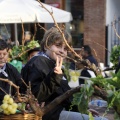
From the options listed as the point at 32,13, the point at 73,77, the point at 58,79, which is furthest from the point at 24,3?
the point at 58,79

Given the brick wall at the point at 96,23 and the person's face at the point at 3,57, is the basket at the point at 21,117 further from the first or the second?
the brick wall at the point at 96,23

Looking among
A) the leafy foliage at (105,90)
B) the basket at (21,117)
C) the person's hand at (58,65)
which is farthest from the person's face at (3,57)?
the leafy foliage at (105,90)

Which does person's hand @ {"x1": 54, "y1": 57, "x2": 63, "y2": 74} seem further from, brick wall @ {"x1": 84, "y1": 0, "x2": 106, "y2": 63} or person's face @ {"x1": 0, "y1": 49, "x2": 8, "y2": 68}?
brick wall @ {"x1": 84, "y1": 0, "x2": 106, "y2": 63}

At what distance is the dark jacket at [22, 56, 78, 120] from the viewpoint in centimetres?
382

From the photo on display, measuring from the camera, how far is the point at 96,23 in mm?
15414

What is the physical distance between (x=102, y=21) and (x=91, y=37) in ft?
2.14

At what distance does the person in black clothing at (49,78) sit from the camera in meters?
3.84

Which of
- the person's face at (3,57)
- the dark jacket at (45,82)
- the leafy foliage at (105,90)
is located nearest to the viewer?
the leafy foliage at (105,90)

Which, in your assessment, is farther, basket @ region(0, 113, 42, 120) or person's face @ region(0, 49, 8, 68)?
person's face @ region(0, 49, 8, 68)

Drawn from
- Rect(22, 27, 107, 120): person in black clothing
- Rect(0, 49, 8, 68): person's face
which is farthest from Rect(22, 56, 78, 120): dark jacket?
Rect(0, 49, 8, 68): person's face

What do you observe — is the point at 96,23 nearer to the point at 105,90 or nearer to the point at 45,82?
the point at 45,82

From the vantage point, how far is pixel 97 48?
1527 cm

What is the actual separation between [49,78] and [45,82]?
0.43 feet

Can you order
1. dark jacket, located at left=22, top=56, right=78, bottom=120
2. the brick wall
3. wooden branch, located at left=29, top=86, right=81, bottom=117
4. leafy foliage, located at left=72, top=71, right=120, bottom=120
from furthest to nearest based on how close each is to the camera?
the brick wall, dark jacket, located at left=22, top=56, right=78, bottom=120, wooden branch, located at left=29, top=86, right=81, bottom=117, leafy foliage, located at left=72, top=71, right=120, bottom=120
